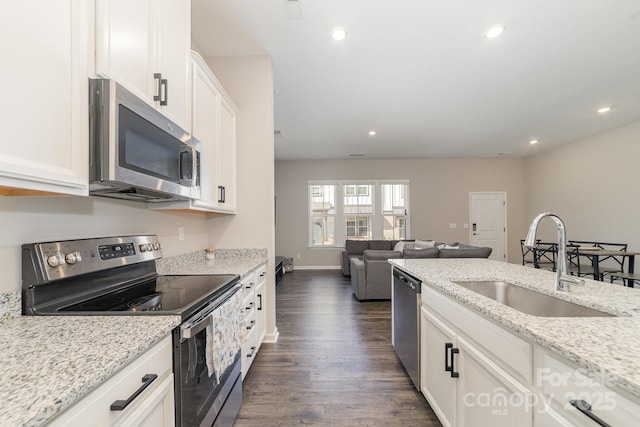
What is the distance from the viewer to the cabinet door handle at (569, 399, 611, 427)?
63cm

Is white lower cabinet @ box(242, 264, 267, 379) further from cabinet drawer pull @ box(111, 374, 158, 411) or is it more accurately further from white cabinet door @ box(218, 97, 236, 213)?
cabinet drawer pull @ box(111, 374, 158, 411)

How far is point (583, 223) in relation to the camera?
214 inches

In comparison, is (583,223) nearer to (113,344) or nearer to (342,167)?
(342,167)

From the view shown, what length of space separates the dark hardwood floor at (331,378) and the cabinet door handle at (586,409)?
3.99 feet

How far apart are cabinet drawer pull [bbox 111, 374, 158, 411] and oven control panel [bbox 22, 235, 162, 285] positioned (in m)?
0.63

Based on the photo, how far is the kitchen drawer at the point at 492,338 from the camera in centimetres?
89

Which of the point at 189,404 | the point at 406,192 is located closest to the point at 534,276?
the point at 189,404

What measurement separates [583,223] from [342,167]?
5.34 meters

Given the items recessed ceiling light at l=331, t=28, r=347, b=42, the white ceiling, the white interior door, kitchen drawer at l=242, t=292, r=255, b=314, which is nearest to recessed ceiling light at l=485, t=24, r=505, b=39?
the white ceiling

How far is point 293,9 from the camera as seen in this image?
2.05m

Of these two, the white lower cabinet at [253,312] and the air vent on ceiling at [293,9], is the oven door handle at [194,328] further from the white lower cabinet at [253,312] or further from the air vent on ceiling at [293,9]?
the air vent on ceiling at [293,9]

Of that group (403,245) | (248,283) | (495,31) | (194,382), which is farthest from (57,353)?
(403,245)

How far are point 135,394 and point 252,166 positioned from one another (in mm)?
2197

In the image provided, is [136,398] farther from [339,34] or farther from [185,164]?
[339,34]
